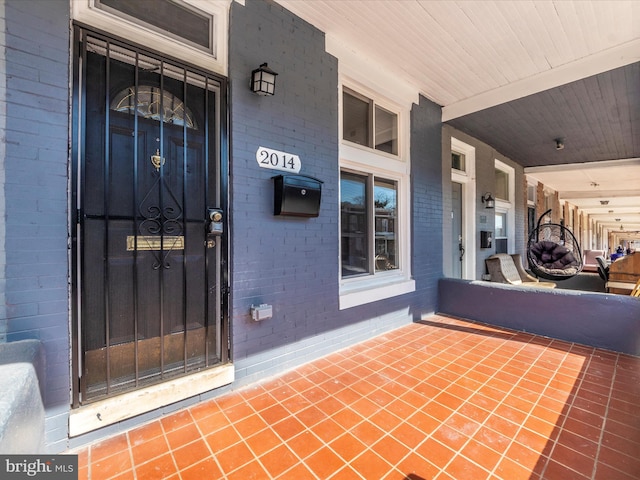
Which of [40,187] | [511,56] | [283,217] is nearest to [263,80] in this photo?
[283,217]

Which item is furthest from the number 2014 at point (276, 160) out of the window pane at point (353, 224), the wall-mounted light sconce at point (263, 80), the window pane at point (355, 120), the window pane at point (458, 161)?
the window pane at point (458, 161)

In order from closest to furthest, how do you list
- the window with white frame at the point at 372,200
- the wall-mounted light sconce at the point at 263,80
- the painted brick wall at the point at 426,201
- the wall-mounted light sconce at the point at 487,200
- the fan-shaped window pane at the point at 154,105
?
1. the fan-shaped window pane at the point at 154,105
2. the wall-mounted light sconce at the point at 263,80
3. the window with white frame at the point at 372,200
4. the painted brick wall at the point at 426,201
5. the wall-mounted light sconce at the point at 487,200

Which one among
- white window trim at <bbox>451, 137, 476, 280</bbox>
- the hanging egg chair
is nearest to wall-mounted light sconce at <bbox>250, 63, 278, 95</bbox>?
white window trim at <bbox>451, 137, 476, 280</bbox>

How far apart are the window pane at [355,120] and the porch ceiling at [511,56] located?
462 mm

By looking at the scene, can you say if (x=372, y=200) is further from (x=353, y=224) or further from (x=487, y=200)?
(x=487, y=200)

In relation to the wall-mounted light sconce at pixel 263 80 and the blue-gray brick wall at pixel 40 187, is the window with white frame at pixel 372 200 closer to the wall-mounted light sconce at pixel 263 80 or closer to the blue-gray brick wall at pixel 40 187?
the wall-mounted light sconce at pixel 263 80

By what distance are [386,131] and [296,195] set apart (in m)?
1.98

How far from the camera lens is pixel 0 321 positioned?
57.4 inches

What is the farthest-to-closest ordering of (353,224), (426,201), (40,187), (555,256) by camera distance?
(555,256) → (426,201) → (353,224) → (40,187)

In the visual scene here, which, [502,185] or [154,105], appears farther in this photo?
[502,185]

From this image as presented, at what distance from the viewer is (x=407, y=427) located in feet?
5.97

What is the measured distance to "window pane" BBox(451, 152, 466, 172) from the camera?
5039 mm

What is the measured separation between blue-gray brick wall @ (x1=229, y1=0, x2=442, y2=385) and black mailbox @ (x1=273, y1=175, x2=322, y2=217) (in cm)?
9

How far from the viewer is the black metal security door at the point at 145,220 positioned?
1.80 metres
